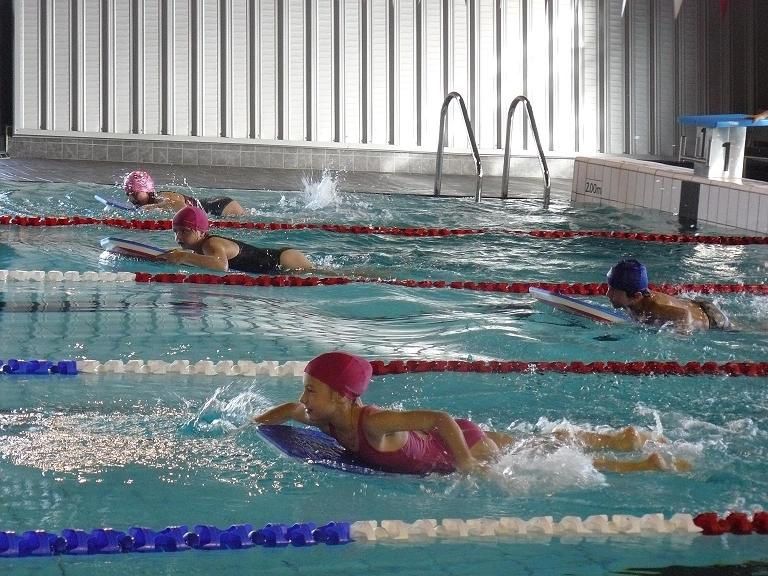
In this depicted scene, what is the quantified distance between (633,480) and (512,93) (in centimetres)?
1175

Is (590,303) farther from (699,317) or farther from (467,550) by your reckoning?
(467,550)

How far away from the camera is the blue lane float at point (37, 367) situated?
190 inches

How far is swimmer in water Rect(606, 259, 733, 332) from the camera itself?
5480 mm

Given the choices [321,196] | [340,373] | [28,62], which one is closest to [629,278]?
[340,373]

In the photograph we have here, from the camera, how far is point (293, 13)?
Answer: 1470 cm

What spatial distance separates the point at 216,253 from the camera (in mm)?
6859

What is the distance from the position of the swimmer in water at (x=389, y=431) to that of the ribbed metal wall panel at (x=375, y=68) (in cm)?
1132

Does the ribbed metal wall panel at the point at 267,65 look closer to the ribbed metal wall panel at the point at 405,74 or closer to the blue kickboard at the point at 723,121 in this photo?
the ribbed metal wall panel at the point at 405,74

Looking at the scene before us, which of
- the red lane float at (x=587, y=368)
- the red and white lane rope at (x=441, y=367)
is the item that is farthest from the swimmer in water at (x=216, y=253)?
the red lane float at (x=587, y=368)

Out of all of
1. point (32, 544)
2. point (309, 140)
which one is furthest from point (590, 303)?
point (309, 140)

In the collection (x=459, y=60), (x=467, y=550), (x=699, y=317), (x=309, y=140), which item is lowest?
(x=467, y=550)

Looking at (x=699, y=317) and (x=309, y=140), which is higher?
(x=309, y=140)

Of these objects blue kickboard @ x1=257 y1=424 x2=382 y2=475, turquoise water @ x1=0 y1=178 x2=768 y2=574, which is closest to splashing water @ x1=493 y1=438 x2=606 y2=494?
turquoise water @ x1=0 y1=178 x2=768 y2=574

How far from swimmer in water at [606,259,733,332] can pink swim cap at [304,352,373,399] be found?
2345mm
